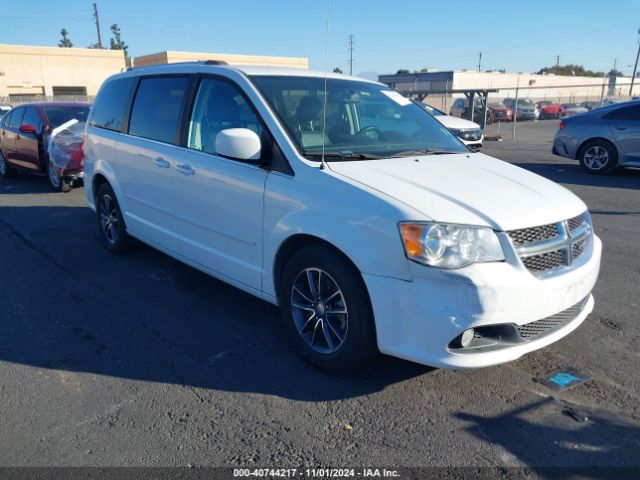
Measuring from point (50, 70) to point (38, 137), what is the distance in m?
46.5

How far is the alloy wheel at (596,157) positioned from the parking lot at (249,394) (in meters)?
7.55

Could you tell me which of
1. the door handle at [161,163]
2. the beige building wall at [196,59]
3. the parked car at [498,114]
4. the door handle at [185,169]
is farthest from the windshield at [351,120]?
the beige building wall at [196,59]

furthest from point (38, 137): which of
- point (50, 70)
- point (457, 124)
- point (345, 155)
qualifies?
point (50, 70)

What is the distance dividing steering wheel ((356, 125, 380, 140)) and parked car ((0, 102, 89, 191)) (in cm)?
732

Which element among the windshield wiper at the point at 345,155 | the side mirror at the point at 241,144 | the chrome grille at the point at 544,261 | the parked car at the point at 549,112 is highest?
the side mirror at the point at 241,144

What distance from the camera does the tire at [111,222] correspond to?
5.87 m

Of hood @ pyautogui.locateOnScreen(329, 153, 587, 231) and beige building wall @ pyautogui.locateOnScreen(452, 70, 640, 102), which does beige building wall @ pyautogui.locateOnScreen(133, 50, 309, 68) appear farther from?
hood @ pyautogui.locateOnScreen(329, 153, 587, 231)

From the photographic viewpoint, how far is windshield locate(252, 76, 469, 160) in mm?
3832

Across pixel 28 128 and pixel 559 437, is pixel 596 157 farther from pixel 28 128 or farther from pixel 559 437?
pixel 28 128

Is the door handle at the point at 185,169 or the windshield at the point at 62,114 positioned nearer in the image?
the door handle at the point at 185,169

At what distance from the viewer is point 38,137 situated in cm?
1047

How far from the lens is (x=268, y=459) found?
2748mm

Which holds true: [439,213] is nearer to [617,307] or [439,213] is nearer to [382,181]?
[382,181]

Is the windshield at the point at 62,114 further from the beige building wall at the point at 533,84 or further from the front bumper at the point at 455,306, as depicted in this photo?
the beige building wall at the point at 533,84
